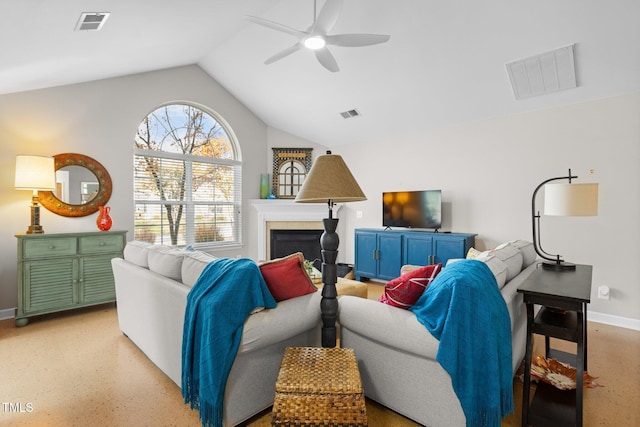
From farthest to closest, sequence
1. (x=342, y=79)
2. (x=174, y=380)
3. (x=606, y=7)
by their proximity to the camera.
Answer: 1. (x=342, y=79)
2. (x=606, y=7)
3. (x=174, y=380)

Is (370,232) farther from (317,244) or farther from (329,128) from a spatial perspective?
(329,128)

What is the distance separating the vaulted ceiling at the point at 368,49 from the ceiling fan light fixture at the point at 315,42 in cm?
82

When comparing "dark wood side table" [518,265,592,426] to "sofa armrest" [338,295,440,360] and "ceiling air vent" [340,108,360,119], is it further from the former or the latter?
"ceiling air vent" [340,108,360,119]

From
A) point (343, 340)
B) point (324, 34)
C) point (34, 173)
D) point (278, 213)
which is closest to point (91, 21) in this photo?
point (34, 173)

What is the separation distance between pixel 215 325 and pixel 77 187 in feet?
11.7

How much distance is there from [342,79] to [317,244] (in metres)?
2.90

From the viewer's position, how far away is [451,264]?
1941 mm

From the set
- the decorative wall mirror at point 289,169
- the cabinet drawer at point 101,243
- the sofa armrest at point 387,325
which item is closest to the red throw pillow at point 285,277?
the sofa armrest at point 387,325

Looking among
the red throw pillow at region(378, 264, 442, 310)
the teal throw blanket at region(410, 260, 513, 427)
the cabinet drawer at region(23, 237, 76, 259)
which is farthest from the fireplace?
the teal throw blanket at region(410, 260, 513, 427)

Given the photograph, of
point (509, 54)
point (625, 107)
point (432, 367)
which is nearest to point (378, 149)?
point (509, 54)

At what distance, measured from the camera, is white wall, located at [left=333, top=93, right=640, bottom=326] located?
11.3ft

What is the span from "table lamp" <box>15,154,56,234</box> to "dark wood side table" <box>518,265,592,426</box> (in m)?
4.47

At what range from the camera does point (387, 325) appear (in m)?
1.80

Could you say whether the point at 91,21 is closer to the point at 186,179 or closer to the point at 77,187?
the point at 77,187
